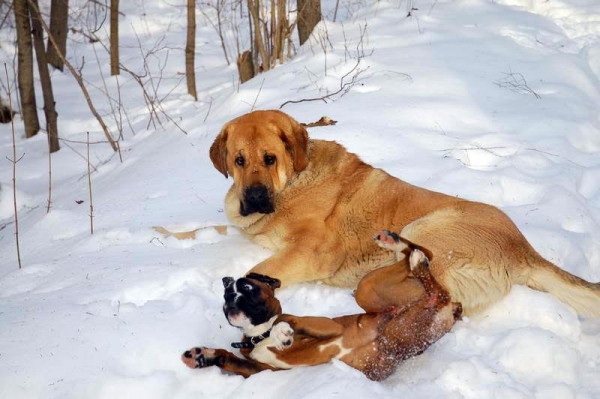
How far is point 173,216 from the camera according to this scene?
17.6 feet

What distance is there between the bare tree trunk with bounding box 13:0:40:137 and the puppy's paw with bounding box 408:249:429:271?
753 cm

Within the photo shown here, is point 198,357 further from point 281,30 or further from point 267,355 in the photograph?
point 281,30

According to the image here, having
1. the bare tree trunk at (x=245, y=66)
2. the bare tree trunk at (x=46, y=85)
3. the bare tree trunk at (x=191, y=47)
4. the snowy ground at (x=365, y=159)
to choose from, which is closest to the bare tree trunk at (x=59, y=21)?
the snowy ground at (x=365, y=159)

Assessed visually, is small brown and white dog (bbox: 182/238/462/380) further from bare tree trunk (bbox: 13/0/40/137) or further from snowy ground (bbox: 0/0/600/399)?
bare tree trunk (bbox: 13/0/40/137)

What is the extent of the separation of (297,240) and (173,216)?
4.90 feet

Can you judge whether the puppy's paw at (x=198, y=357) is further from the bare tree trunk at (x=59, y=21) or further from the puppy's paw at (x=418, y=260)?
the bare tree trunk at (x=59, y=21)

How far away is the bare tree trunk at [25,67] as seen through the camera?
8.82 meters

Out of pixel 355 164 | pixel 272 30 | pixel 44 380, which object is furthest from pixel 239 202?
pixel 272 30

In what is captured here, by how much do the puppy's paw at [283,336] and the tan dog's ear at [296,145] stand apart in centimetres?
168

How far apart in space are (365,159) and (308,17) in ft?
17.8

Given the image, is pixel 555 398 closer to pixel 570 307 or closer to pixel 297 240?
pixel 570 307

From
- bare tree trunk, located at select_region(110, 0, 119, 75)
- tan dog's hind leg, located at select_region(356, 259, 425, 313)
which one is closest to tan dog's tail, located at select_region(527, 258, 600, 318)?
tan dog's hind leg, located at select_region(356, 259, 425, 313)

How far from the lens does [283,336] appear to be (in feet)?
10.2

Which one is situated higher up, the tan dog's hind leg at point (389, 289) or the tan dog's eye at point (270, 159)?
the tan dog's eye at point (270, 159)
